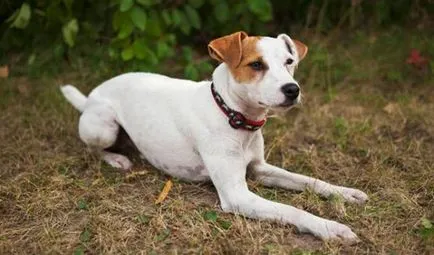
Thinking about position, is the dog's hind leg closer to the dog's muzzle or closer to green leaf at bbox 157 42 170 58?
green leaf at bbox 157 42 170 58

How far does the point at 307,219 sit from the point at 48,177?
179 cm

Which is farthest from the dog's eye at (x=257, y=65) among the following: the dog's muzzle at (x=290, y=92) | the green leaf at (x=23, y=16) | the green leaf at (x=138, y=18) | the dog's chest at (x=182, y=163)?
the green leaf at (x=23, y=16)

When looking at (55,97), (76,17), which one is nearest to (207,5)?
(76,17)

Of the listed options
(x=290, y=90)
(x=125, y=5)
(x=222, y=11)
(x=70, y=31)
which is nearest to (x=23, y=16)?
(x=70, y=31)

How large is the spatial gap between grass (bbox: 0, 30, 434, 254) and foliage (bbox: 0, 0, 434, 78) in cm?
29

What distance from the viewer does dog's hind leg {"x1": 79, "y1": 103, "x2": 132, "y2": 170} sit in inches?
172

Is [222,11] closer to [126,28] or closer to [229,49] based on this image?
[126,28]

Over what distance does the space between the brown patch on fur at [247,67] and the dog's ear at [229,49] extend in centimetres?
3

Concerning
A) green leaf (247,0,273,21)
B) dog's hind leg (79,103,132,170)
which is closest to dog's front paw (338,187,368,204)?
dog's hind leg (79,103,132,170)

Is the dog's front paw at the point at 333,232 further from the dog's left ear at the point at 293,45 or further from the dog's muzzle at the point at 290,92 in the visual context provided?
the dog's left ear at the point at 293,45

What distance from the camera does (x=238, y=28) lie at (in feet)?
19.6

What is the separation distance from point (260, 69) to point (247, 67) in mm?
75

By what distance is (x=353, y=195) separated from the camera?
12.7 feet

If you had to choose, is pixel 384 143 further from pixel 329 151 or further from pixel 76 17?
pixel 76 17
